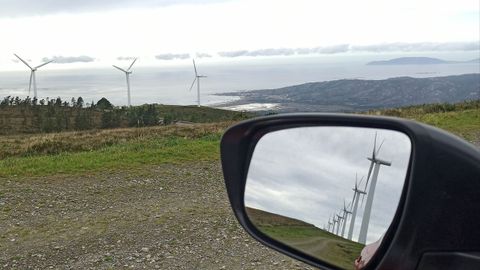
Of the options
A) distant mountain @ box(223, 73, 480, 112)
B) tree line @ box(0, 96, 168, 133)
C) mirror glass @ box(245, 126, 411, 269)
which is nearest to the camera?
mirror glass @ box(245, 126, 411, 269)

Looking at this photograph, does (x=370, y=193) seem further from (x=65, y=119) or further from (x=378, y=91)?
(x=378, y=91)

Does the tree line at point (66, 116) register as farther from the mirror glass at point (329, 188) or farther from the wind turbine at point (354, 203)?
the wind turbine at point (354, 203)

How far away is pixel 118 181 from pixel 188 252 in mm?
4113

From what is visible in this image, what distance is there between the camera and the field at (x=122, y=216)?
5711 mm

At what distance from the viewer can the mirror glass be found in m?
1.36

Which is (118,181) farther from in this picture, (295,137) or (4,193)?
(295,137)

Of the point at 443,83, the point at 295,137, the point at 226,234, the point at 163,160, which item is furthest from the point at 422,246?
the point at 443,83

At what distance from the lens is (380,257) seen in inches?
50.1

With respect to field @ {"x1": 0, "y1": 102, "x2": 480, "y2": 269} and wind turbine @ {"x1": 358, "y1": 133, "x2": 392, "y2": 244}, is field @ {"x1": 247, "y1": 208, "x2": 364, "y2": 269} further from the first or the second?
field @ {"x1": 0, "y1": 102, "x2": 480, "y2": 269}

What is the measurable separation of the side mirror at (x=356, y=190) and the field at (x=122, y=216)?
153 inches

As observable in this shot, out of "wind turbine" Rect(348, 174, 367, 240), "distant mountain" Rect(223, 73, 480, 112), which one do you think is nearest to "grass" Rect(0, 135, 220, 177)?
→ "wind turbine" Rect(348, 174, 367, 240)

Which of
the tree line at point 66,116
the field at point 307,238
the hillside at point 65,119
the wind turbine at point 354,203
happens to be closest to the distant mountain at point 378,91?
the hillside at point 65,119

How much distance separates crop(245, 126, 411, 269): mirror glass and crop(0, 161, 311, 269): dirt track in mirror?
3871 millimetres

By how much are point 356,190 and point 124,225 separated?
5.87 meters
